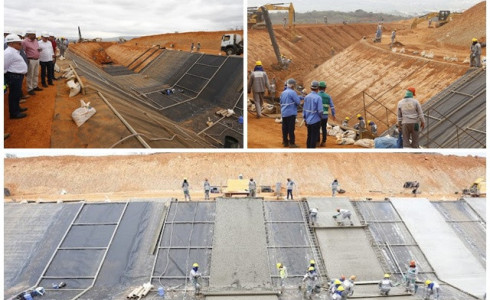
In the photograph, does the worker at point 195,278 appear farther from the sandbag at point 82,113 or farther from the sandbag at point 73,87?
the sandbag at point 73,87

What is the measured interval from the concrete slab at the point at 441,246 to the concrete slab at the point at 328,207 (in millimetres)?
1589

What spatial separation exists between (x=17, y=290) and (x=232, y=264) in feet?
16.3

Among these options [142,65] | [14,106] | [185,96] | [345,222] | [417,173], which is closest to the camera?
[14,106]

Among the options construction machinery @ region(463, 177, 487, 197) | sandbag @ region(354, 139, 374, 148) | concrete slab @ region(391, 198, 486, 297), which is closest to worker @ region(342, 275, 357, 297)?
concrete slab @ region(391, 198, 486, 297)

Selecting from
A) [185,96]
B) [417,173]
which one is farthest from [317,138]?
[417,173]

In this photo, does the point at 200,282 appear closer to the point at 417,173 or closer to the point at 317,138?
the point at 317,138

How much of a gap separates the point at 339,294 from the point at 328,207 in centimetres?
349

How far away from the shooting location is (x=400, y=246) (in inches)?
435

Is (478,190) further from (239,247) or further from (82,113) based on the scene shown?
(82,113)

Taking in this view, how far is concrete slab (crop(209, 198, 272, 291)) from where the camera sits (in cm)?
942

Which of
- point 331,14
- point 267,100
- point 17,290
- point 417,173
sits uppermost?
point 331,14

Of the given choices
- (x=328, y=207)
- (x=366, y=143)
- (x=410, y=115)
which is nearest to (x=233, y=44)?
(x=366, y=143)

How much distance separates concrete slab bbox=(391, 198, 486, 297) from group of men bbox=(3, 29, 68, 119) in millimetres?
10405

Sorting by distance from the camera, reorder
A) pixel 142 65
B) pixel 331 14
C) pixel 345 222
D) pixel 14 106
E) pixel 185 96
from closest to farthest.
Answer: pixel 14 106 < pixel 345 222 < pixel 185 96 < pixel 142 65 < pixel 331 14
